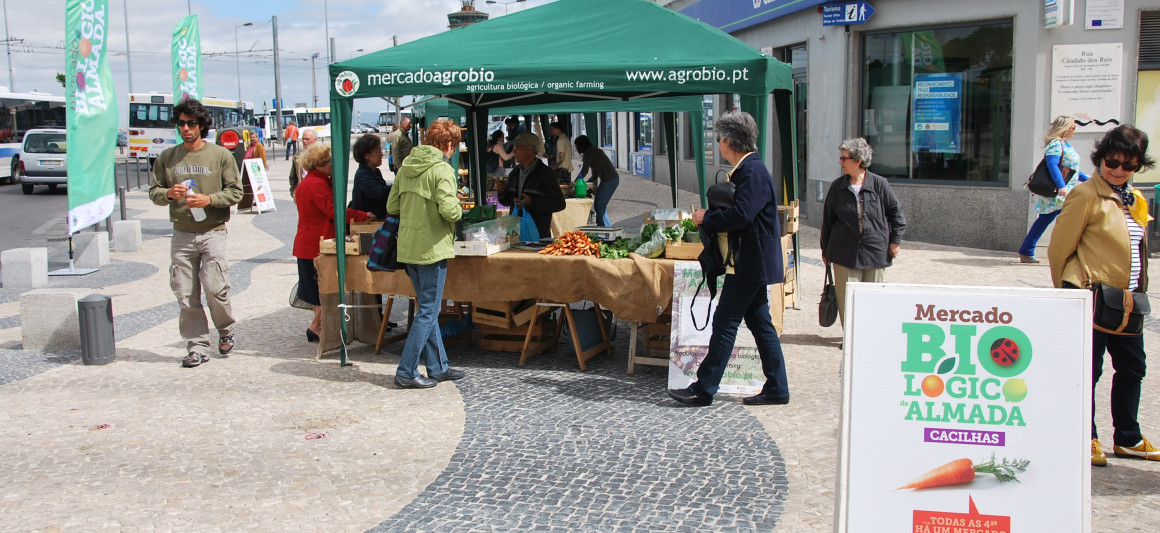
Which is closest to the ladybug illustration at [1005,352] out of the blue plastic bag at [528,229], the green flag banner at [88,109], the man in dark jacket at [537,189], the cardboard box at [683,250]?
the cardboard box at [683,250]

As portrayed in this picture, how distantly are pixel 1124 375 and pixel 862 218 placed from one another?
2.21 m

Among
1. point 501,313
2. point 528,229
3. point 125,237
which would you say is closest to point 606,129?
point 125,237

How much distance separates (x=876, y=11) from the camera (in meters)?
12.8

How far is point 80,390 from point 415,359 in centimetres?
235

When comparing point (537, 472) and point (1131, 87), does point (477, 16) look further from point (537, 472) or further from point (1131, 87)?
point (537, 472)

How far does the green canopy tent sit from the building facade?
522 cm

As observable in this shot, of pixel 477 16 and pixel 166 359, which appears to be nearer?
pixel 166 359

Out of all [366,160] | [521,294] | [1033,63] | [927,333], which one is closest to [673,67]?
[521,294]

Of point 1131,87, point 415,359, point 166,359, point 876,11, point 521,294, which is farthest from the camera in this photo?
point 876,11

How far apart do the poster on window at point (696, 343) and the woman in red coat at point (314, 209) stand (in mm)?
2620

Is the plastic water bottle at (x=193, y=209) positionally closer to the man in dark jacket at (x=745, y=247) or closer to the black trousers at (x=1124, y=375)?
the man in dark jacket at (x=745, y=247)

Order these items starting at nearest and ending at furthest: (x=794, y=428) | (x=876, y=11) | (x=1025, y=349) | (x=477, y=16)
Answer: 1. (x=1025, y=349)
2. (x=794, y=428)
3. (x=876, y=11)
4. (x=477, y=16)

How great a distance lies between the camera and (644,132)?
2791 cm

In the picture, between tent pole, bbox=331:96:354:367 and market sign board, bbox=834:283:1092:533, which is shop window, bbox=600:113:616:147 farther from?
market sign board, bbox=834:283:1092:533
